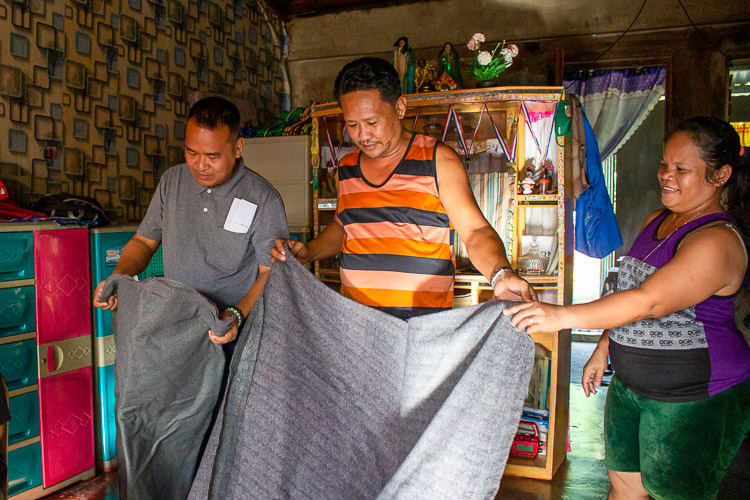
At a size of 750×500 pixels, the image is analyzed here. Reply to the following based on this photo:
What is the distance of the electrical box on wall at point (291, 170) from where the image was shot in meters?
3.86

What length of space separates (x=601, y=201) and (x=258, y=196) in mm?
2195

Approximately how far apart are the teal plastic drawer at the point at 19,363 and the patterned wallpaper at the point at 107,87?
76 cm

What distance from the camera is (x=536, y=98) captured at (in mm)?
3074

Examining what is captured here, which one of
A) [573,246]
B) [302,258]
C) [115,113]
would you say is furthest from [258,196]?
[573,246]

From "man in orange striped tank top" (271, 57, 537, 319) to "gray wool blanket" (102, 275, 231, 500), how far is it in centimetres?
38

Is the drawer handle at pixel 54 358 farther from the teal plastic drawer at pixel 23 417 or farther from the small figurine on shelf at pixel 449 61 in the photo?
the small figurine on shelf at pixel 449 61

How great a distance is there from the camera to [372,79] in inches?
62.2

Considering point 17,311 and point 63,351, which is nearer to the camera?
point 17,311

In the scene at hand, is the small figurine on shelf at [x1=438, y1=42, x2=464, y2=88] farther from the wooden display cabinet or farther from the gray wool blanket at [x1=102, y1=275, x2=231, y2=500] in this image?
the gray wool blanket at [x1=102, y1=275, x2=231, y2=500]

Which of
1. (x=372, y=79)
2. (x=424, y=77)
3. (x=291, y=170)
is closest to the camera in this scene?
(x=372, y=79)

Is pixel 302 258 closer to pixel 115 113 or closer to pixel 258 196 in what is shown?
pixel 258 196

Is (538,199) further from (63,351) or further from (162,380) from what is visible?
(63,351)

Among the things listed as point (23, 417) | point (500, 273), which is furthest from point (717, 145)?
point (23, 417)

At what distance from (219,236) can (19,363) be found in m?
1.40
